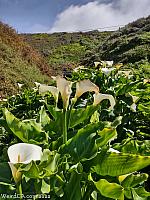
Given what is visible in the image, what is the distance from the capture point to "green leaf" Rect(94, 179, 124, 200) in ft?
5.55

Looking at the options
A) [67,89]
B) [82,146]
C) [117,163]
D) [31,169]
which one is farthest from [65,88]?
[31,169]

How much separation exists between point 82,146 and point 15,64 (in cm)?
933

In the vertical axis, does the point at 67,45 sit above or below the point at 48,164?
above

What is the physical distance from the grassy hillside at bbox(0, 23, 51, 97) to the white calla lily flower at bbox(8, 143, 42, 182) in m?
7.91

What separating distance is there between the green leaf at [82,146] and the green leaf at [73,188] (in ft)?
0.53

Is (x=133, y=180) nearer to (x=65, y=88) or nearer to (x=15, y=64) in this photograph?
(x=65, y=88)

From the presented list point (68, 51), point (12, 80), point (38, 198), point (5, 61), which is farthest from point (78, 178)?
point (68, 51)

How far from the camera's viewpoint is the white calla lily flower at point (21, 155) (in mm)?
1478

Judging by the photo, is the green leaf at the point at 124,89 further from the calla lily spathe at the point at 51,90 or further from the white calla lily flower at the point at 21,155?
the white calla lily flower at the point at 21,155

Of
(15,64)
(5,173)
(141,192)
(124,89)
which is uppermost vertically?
(15,64)

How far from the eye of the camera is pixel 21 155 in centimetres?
152

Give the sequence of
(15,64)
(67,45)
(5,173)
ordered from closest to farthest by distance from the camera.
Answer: (5,173) < (15,64) < (67,45)

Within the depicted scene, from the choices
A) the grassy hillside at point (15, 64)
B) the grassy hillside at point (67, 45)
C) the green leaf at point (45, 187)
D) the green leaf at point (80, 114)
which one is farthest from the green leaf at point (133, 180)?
the grassy hillside at point (67, 45)

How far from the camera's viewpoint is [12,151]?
1511 mm
